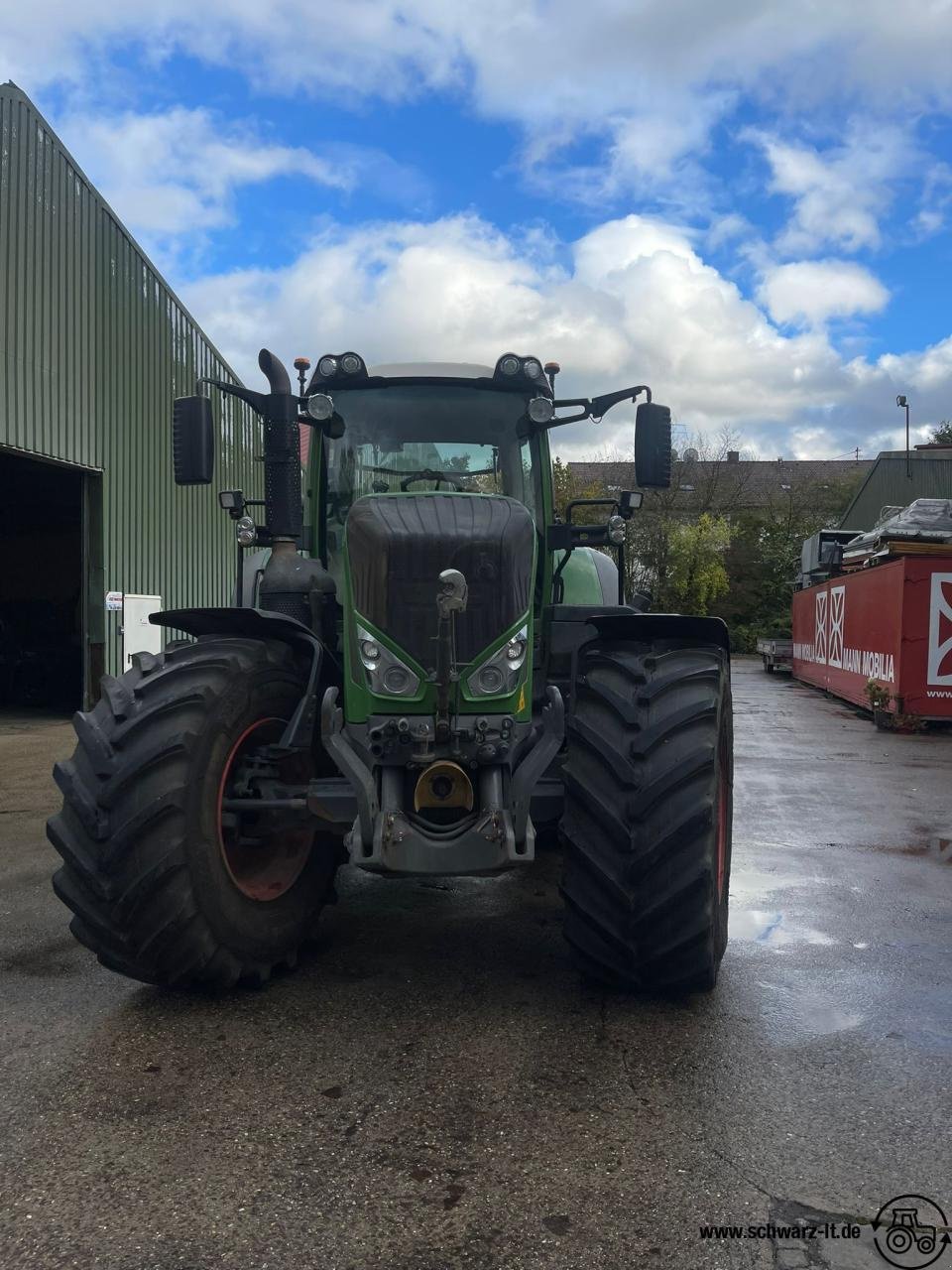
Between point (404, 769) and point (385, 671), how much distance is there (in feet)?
1.18

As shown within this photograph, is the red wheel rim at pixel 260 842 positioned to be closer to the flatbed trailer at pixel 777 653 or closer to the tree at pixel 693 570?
the flatbed trailer at pixel 777 653

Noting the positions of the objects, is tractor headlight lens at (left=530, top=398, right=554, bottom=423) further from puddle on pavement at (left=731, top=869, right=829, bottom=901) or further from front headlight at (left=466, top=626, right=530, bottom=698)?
puddle on pavement at (left=731, top=869, right=829, bottom=901)

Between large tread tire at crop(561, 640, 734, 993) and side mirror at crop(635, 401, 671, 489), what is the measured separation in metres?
1.41

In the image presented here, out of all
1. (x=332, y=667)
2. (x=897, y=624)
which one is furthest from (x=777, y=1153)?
(x=897, y=624)

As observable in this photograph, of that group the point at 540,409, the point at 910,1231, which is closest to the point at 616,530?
the point at 540,409

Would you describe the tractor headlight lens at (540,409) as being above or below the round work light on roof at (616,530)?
above

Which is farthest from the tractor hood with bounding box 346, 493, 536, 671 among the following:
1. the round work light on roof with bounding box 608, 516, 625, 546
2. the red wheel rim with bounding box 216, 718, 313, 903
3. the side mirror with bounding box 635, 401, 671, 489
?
the round work light on roof with bounding box 608, 516, 625, 546

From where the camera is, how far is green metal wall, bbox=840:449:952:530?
36981mm

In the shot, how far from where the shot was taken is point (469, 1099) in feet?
10.3

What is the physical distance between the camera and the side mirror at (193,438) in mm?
4895

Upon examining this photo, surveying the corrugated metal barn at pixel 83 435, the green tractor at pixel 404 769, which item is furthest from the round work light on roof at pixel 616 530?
the corrugated metal barn at pixel 83 435

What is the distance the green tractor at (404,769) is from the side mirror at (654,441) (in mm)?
1090

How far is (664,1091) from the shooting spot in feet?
10.5

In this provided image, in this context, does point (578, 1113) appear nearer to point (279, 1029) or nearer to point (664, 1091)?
point (664, 1091)
